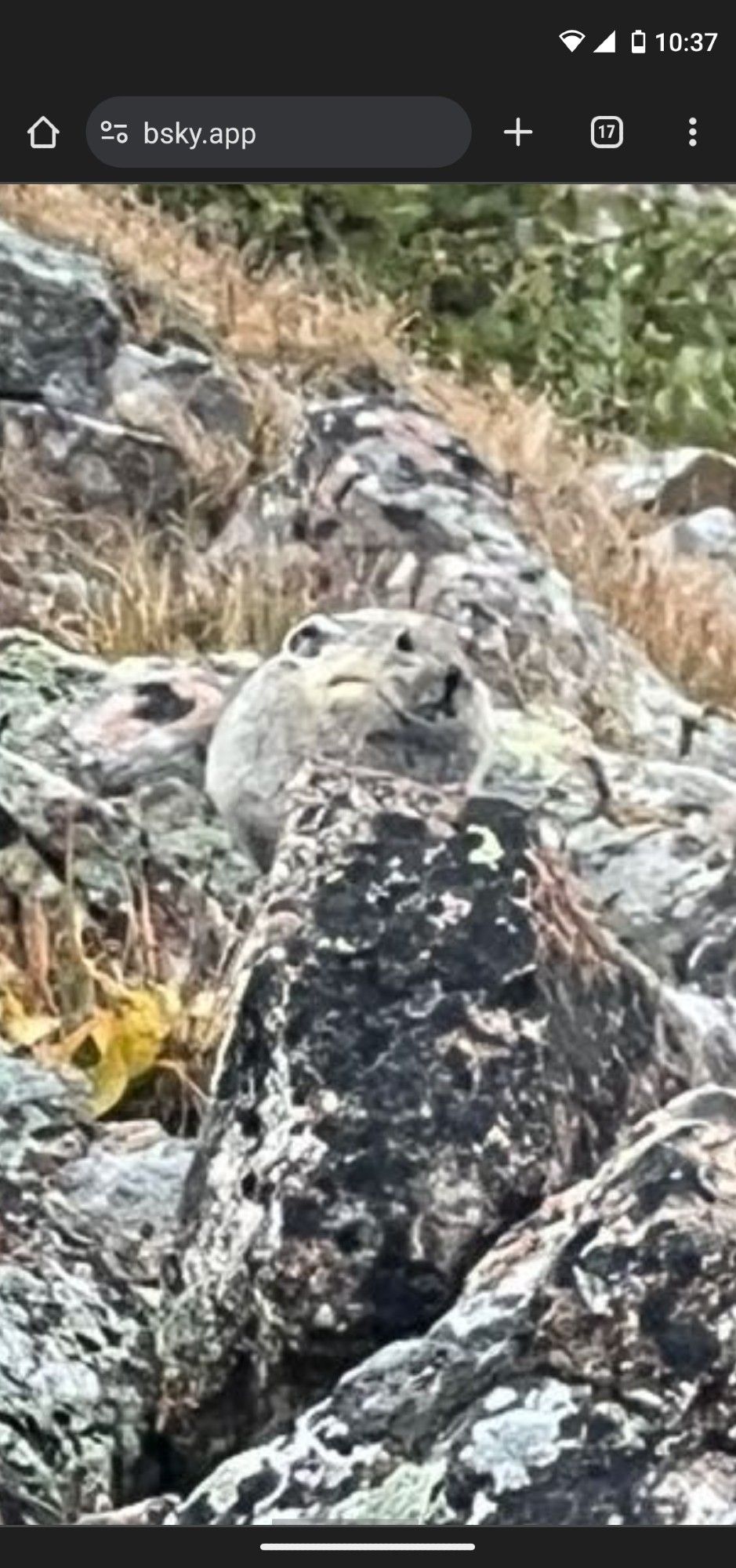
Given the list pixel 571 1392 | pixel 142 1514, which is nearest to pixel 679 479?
pixel 571 1392

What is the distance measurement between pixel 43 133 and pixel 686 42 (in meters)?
0.33

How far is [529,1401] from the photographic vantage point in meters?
1.76

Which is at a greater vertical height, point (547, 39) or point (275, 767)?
point (547, 39)

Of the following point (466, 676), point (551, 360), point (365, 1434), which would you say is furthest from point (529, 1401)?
point (551, 360)

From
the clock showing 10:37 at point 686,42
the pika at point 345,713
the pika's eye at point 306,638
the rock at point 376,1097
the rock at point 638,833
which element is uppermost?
the clock showing 10:37 at point 686,42

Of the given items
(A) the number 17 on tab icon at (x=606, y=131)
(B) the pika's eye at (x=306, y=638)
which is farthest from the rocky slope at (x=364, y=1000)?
(A) the number 17 on tab icon at (x=606, y=131)

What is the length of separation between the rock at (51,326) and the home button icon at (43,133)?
0.05 m

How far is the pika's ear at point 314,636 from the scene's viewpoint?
1.93 meters

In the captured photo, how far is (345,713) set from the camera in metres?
1.91

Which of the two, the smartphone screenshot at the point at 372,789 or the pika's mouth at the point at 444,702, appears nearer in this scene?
the smartphone screenshot at the point at 372,789

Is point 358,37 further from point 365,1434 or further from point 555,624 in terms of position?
point 365,1434

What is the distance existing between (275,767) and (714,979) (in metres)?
0.25

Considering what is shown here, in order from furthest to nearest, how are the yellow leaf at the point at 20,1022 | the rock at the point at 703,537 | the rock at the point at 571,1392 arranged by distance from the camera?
the rock at the point at 703,537 < the yellow leaf at the point at 20,1022 < the rock at the point at 571,1392

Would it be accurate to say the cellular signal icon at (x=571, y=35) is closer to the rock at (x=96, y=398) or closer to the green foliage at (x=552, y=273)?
the green foliage at (x=552, y=273)
